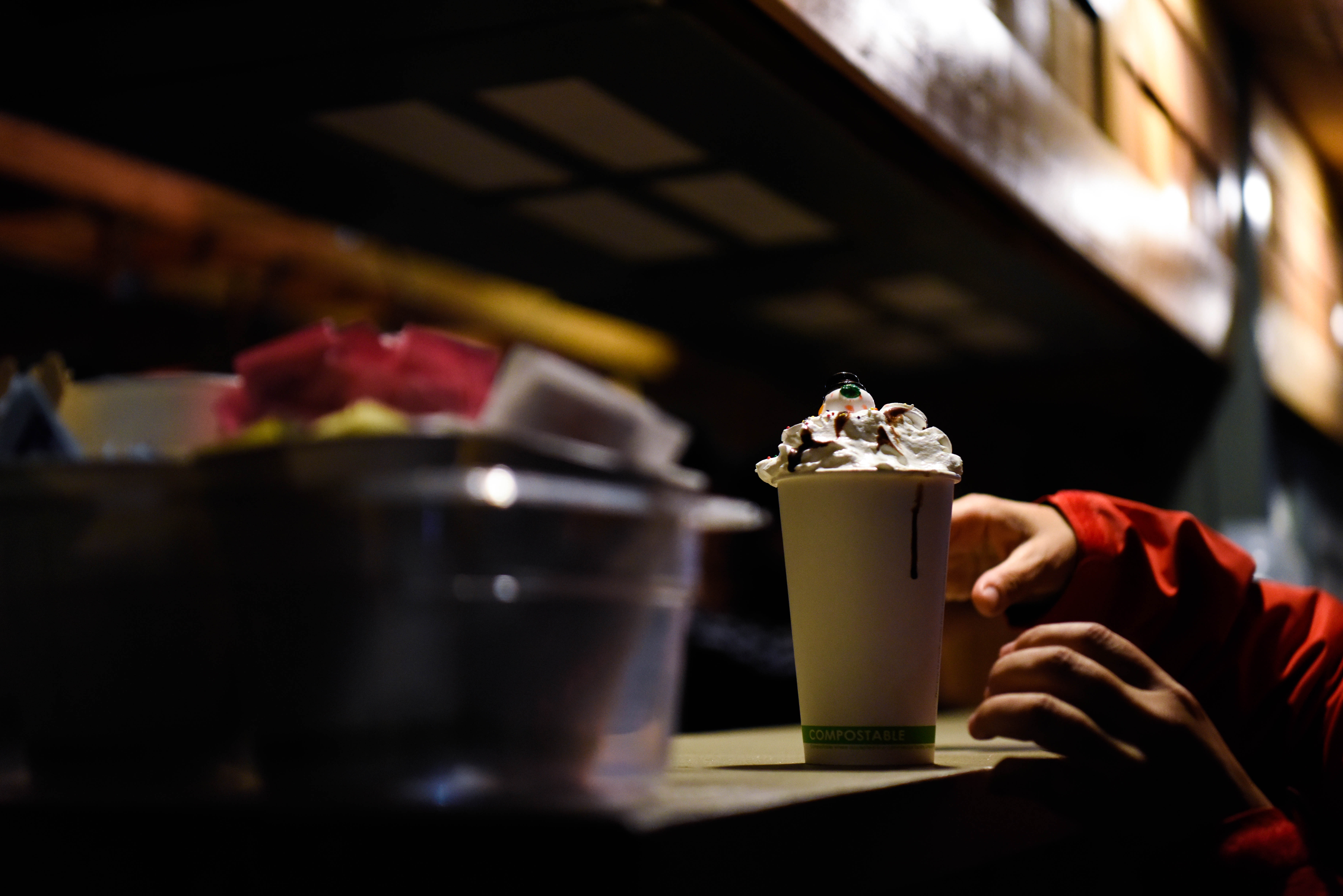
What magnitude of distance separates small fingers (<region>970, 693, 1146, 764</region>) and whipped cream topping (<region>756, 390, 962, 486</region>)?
18cm

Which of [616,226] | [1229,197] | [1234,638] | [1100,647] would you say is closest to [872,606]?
[1100,647]

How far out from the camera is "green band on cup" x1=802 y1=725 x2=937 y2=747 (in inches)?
34.4

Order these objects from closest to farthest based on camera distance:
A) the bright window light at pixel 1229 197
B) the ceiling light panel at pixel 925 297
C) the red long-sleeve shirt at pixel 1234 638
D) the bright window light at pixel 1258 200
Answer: the red long-sleeve shirt at pixel 1234 638 < the ceiling light panel at pixel 925 297 < the bright window light at pixel 1229 197 < the bright window light at pixel 1258 200

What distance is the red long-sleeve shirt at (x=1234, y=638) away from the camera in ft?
4.16

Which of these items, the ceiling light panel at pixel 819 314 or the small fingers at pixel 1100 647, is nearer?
the small fingers at pixel 1100 647

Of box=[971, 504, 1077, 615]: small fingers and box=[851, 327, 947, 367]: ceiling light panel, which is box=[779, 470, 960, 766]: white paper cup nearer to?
→ box=[971, 504, 1077, 615]: small fingers

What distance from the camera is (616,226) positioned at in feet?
7.54

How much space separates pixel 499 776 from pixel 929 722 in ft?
1.57

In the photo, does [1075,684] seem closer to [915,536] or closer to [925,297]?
[915,536]

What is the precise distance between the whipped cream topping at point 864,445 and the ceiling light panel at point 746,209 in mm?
1071

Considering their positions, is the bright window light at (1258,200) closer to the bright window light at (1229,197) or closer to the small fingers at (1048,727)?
the bright window light at (1229,197)

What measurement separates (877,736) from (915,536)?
0.16 meters

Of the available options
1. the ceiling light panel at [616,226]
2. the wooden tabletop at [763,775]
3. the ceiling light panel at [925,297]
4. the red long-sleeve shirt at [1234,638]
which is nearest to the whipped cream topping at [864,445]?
the wooden tabletop at [763,775]

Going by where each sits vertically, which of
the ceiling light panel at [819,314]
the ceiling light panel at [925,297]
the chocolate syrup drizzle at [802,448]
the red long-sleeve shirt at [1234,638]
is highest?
the ceiling light panel at [925,297]
